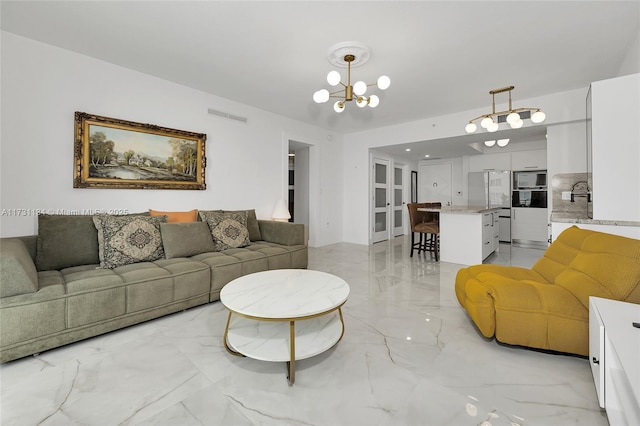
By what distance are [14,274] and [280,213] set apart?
331 centimetres

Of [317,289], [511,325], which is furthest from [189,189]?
[511,325]

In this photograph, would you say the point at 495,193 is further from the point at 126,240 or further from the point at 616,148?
the point at 126,240

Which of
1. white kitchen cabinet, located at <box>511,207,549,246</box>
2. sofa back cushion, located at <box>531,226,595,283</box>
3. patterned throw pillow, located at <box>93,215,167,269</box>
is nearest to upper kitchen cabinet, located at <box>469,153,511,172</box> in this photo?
white kitchen cabinet, located at <box>511,207,549,246</box>

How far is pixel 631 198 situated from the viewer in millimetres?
2572

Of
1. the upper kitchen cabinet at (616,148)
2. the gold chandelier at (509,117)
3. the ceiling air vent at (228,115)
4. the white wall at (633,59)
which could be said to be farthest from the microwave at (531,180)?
the ceiling air vent at (228,115)

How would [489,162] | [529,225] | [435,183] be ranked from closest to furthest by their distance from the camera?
[529,225] < [489,162] < [435,183]

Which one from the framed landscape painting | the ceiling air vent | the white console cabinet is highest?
the ceiling air vent

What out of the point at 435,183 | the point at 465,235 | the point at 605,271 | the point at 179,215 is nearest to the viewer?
the point at 605,271

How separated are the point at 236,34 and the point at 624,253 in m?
3.38

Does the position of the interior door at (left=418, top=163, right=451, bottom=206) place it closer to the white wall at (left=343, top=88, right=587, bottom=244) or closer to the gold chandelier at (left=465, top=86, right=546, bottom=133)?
the white wall at (left=343, top=88, right=587, bottom=244)

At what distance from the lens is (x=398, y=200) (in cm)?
777

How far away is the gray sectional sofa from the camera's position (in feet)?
6.01

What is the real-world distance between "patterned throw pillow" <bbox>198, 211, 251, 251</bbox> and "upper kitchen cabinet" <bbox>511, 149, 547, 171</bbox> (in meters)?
6.26

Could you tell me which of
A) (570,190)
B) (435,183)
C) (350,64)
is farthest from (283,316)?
(435,183)
